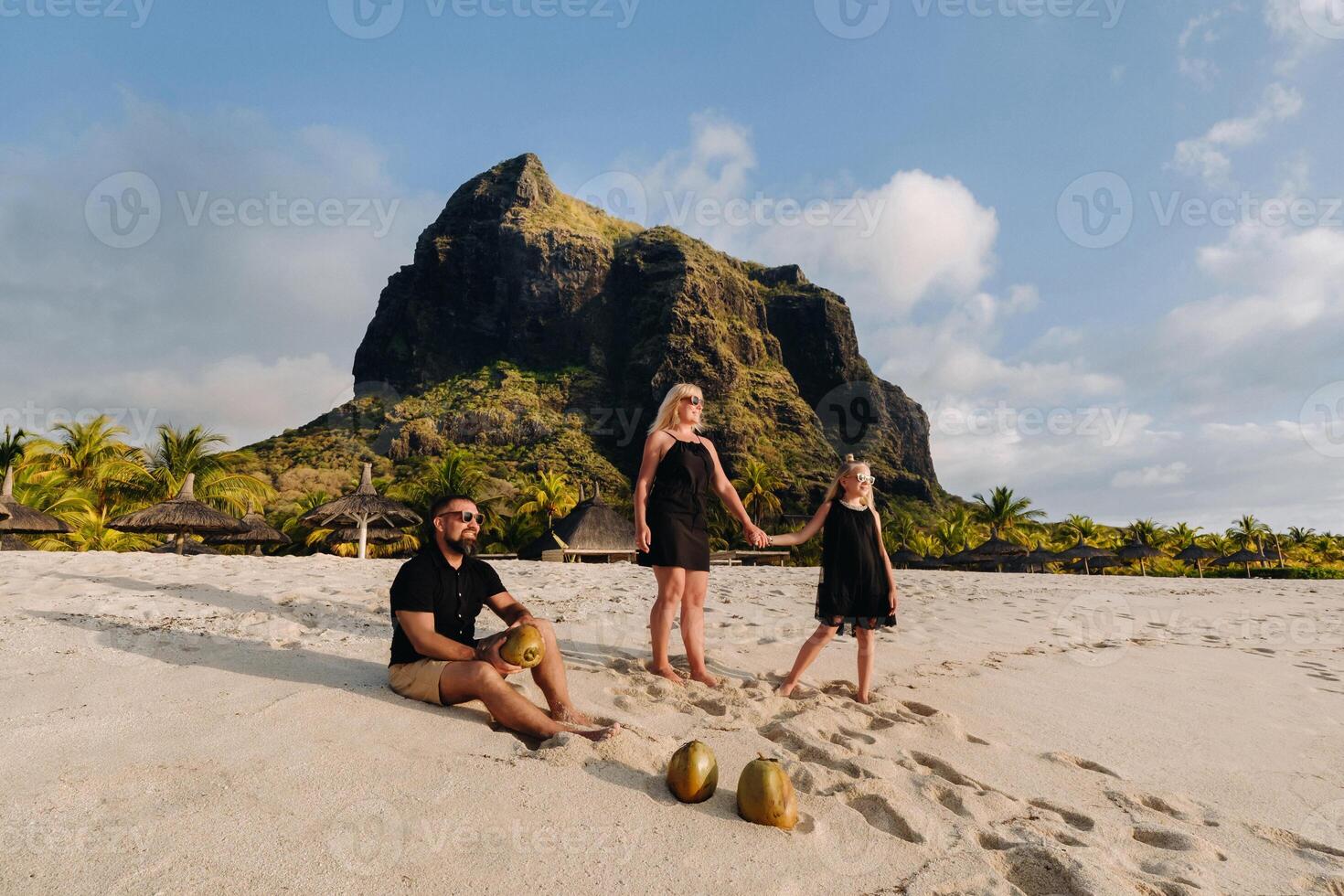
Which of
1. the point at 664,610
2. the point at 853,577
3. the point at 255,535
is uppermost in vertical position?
the point at 853,577

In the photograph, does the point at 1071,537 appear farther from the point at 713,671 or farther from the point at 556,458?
the point at 713,671

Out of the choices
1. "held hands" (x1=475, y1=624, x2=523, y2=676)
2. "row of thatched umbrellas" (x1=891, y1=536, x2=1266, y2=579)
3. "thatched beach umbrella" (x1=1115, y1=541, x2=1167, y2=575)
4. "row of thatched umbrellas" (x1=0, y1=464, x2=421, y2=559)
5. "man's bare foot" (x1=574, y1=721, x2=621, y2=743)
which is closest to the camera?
"man's bare foot" (x1=574, y1=721, x2=621, y2=743)

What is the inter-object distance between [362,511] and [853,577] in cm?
1928

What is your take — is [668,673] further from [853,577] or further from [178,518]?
[178,518]

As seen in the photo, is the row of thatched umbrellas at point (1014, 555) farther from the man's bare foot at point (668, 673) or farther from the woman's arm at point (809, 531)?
the man's bare foot at point (668, 673)

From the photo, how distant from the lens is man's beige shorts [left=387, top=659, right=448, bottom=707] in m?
2.94

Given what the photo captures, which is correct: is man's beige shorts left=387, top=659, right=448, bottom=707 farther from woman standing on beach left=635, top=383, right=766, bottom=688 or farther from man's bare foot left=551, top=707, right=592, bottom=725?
woman standing on beach left=635, top=383, right=766, bottom=688

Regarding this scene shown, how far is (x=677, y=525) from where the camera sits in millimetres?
3998

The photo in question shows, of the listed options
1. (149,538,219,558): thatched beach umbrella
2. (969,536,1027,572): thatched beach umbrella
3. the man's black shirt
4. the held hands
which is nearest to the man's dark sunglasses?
the man's black shirt

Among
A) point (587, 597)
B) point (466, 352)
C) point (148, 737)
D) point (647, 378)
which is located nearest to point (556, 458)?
point (647, 378)

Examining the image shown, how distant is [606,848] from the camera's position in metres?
1.95

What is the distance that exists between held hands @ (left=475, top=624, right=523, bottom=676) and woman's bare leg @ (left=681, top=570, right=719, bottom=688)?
1.28m

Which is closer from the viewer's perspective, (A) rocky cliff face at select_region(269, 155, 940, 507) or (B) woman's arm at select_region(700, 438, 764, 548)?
(B) woman's arm at select_region(700, 438, 764, 548)

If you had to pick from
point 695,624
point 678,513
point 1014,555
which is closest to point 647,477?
point 678,513
